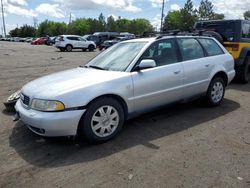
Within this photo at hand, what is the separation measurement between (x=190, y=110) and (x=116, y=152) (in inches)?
98.3

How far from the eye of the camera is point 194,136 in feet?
14.7

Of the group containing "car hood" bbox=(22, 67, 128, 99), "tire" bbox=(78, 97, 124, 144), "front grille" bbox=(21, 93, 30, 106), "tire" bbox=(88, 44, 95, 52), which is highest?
"car hood" bbox=(22, 67, 128, 99)

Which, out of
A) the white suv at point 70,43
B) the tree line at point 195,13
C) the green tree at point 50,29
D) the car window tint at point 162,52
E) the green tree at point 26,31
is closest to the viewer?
the car window tint at point 162,52

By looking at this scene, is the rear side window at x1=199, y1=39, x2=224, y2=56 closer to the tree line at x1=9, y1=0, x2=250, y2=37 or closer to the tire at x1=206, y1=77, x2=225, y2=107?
the tire at x1=206, y1=77, x2=225, y2=107

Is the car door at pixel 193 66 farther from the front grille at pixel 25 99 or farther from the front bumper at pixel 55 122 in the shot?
the front grille at pixel 25 99

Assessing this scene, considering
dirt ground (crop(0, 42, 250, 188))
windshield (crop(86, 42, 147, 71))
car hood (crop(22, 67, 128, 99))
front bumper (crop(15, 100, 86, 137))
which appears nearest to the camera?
dirt ground (crop(0, 42, 250, 188))

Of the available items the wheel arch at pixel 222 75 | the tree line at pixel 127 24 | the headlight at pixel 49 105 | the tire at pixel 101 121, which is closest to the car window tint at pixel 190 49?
the wheel arch at pixel 222 75

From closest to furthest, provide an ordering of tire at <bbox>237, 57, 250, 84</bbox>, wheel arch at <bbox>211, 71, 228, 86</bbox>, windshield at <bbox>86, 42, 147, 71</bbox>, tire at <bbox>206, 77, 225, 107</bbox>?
windshield at <bbox>86, 42, 147, 71</bbox>
tire at <bbox>206, 77, 225, 107</bbox>
wheel arch at <bbox>211, 71, 228, 86</bbox>
tire at <bbox>237, 57, 250, 84</bbox>

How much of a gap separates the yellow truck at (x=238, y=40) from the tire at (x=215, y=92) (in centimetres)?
268

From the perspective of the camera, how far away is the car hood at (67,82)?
3.95 metres

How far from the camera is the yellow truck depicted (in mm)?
8430

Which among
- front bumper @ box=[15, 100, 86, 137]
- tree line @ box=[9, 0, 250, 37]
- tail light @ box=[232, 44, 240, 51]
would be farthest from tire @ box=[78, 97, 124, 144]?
tree line @ box=[9, 0, 250, 37]

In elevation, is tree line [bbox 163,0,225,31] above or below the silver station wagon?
above

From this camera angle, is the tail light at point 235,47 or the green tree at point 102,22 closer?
the tail light at point 235,47
